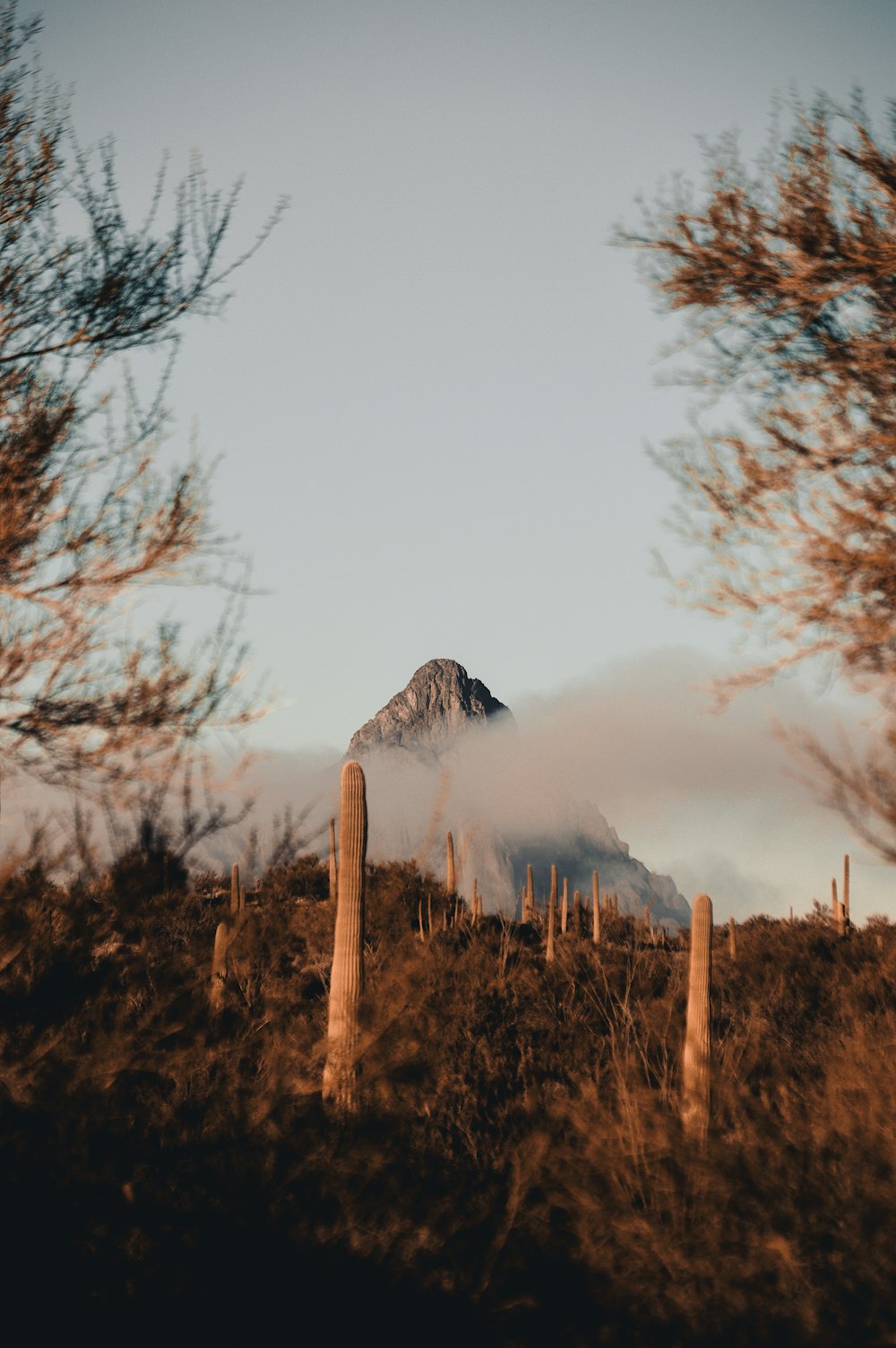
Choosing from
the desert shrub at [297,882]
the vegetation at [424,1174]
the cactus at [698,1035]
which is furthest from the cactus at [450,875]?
the cactus at [698,1035]

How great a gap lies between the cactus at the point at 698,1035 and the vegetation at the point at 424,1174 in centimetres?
17

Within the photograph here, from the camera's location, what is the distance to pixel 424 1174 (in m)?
7.89

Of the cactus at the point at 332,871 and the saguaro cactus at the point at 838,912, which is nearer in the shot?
the cactus at the point at 332,871

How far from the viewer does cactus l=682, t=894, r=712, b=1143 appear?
375 inches

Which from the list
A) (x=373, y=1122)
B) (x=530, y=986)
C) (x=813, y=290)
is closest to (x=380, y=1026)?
(x=373, y=1122)

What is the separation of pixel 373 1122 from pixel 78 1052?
8.61 ft

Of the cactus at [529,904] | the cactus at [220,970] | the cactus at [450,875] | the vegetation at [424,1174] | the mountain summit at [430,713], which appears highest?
the mountain summit at [430,713]

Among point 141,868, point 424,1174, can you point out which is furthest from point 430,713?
point 424,1174

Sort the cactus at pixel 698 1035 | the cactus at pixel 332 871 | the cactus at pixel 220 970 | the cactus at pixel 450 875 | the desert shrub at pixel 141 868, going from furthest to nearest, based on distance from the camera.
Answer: the cactus at pixel 450 875 → the cactus at pixel 332 871 → the cactus at pixel 220 970 → the desert shrub at pixel 141 868 → the cactus at pixel 698 1035

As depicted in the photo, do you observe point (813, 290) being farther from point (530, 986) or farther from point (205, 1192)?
point (530, 986)

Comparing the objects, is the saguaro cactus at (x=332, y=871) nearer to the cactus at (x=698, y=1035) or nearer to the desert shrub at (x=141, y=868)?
the desert shrub at (x=141, y=868)

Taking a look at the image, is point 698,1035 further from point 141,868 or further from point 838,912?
point 838,912

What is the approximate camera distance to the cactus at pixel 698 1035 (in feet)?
31.2

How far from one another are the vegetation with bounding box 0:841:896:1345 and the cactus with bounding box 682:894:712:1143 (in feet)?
0.55
